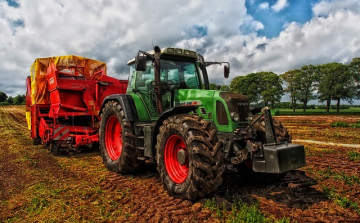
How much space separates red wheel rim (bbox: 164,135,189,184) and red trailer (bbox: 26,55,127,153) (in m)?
3.94

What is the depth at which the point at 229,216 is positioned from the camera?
3.43m

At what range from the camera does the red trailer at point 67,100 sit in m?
8.11

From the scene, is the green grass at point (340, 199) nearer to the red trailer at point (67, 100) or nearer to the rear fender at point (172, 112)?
the rear fender at point (172, 112)

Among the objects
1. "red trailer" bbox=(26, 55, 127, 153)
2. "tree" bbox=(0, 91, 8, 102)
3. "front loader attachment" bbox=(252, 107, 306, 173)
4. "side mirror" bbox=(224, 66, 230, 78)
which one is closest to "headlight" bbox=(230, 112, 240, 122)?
"front loader attachment" bbox=(252, 107, 306, 173)

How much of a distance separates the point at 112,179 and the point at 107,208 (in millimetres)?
1541

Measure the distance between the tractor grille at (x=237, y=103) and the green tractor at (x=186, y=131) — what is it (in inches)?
0.7

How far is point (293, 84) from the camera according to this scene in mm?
54750

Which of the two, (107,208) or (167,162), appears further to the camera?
(167,162)

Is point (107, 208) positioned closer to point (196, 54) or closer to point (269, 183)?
point (269, 183)

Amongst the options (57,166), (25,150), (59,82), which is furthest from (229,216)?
(25,150)

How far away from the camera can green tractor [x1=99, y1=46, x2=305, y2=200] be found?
3734 millimetres

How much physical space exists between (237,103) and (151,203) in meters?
2.27

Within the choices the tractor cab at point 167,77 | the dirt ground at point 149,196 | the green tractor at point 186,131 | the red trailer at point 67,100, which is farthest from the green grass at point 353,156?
the red trailer at point 67,100

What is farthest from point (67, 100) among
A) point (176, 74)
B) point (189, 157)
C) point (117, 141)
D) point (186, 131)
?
point (189, 157)
